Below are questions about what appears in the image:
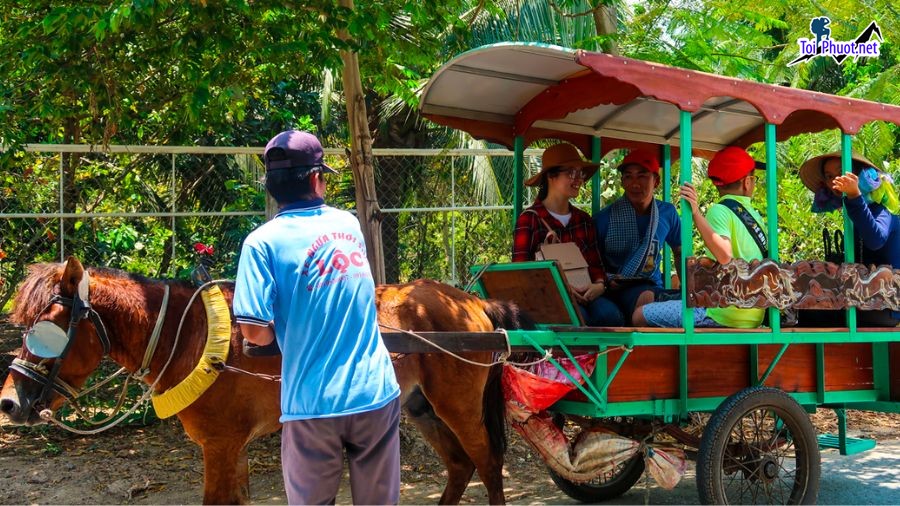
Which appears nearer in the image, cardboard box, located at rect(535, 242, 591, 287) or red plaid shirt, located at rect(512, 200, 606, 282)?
cardboard box, located at rect(535, 242, 591, 287)

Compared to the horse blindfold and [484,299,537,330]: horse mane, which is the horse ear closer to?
the horse blindfold

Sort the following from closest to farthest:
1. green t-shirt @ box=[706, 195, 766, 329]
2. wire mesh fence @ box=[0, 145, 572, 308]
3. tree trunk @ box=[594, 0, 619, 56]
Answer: green t-shirt @ box=[706, 195, 766, 329] → wire mesh fence @ box=[0, 145, 572, 308] → tree trunk @ box=[594, 0, 619, 56]

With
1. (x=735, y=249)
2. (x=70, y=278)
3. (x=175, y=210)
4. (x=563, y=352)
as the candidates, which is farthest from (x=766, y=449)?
(x=175, y=210)

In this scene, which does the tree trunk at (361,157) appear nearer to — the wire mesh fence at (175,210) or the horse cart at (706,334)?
the wire mesh fence at (175,210)

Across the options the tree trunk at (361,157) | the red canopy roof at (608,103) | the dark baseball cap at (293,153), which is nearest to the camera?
the dark baseball cap at (293,153)

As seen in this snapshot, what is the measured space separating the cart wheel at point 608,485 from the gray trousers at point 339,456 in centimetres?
304

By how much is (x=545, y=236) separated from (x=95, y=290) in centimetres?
267

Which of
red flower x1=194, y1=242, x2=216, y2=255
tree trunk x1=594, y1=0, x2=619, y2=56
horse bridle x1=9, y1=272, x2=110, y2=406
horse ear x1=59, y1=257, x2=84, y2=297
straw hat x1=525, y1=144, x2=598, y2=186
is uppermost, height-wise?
tree trunk x1=594, y1=0, x2=619, y2=56

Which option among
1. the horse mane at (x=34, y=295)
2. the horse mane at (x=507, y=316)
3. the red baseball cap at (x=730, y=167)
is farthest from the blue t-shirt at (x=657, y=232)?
the horse mane at (x=34, y=295)

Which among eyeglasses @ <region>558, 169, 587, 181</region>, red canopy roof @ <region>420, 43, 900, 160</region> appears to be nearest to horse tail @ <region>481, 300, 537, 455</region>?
eyeglasses @ <region>558, 169, 587, 181</region>

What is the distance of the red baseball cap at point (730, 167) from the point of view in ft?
17.1

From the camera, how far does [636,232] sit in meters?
5.73

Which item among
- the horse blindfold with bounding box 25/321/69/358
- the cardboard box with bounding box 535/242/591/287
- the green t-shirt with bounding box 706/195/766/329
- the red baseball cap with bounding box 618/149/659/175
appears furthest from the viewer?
the red baseball cap with bounding box 618/149/659/175

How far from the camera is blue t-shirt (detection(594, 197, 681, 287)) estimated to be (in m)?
5.73
